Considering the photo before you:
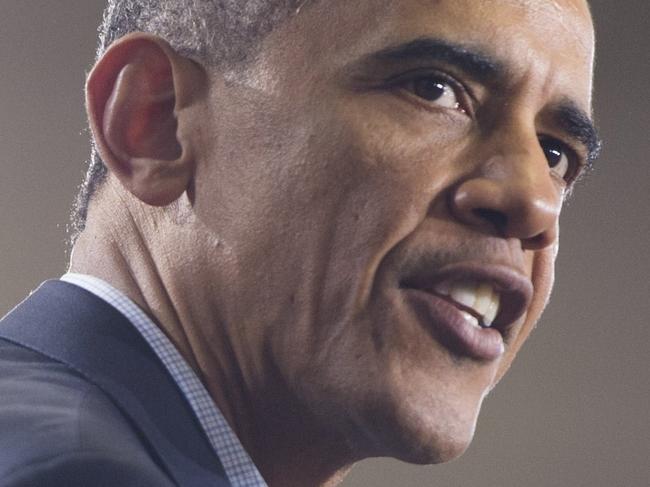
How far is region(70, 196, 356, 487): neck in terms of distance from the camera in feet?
3.35

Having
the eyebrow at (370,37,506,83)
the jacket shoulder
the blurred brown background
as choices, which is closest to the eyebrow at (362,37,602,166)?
the eyebrow at (370,37,506,83)

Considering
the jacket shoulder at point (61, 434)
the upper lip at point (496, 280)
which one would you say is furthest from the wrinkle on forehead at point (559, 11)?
the jacket shoulder at point (61, 434)

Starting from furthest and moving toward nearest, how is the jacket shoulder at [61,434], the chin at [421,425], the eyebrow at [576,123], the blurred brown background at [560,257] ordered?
the blurred brown background at [560,257]
the eyebrow at [576,123]
the chin at [421,425]
the jacket shoulder at [61,434]

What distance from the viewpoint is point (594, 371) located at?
2514 millimetres

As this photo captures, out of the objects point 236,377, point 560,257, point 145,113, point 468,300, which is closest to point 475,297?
point 468,300

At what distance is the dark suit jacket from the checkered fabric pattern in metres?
0.01

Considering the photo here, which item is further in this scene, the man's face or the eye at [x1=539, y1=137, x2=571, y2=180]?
the eye at [x1=539, y1=137, x2=571, y2=180]

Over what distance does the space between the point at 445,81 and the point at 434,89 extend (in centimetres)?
1

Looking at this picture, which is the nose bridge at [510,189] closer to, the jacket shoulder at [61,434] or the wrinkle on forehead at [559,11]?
the wrinkle on forehead at [559,11]

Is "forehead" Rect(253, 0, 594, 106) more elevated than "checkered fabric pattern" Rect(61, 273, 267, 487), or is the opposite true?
"forehead" Rect(253, 0, 594, 106)

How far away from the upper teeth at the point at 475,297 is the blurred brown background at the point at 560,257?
1437 millimetres

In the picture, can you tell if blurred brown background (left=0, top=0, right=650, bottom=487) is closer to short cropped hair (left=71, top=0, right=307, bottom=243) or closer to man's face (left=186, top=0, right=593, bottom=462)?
short cropped hair (left=71, top=0, right=307, bottom=243)

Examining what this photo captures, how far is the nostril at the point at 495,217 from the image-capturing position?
986mm

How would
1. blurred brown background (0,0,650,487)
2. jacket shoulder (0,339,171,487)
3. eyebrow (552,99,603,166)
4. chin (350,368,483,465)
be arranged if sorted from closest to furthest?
1. jacket shoulder (0,339,171,487)
2. chin (350,368,483,465)
3. eyebrow (552,99,603,166)
4. blurred brown background (0,0,650,487)
